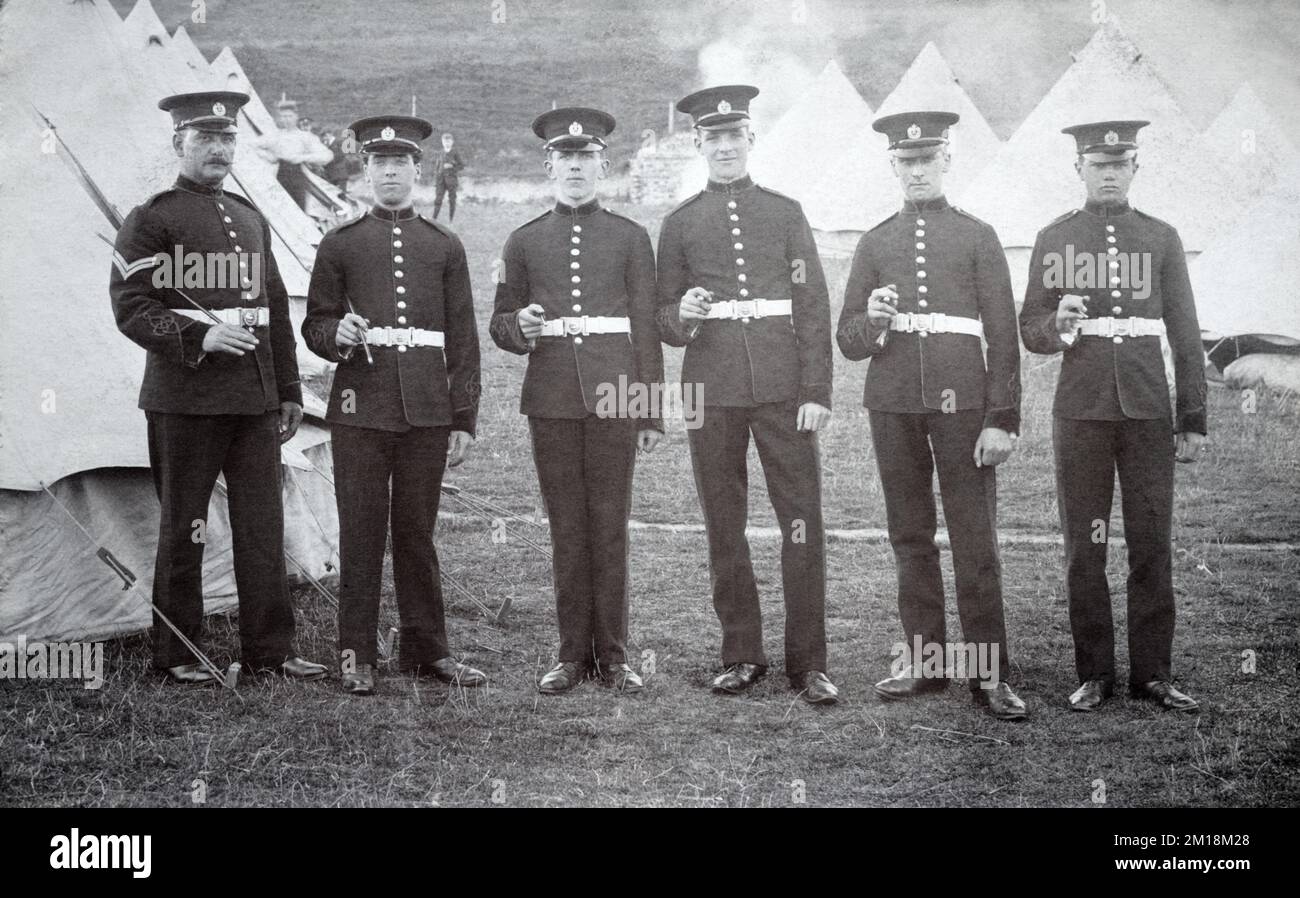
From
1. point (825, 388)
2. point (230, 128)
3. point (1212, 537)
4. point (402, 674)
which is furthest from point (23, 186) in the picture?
point (1212, 537)

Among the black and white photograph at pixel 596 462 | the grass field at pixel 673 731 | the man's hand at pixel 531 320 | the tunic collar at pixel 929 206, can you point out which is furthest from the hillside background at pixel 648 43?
the grass field at pixel 673 731

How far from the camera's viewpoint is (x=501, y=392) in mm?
8758

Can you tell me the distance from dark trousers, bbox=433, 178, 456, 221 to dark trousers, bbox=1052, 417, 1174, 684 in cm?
394

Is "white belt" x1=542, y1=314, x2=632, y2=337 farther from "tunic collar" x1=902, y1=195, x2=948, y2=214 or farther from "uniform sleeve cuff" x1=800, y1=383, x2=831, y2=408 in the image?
"tunic collar" x1=902, y1=195, x2=948, y2=214

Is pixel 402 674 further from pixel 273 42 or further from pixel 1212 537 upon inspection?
pixel 1212 537

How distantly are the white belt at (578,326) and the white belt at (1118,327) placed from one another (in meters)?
1.57

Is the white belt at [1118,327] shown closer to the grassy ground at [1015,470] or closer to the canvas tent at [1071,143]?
the canvas tent at [1071,143]

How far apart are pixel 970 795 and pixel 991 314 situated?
1.53 metres

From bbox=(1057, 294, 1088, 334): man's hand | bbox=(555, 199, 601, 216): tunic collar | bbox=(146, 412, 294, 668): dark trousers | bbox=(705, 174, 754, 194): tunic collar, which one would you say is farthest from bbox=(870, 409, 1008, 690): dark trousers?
bbox=(146, 412, 294, 668): dark trousers

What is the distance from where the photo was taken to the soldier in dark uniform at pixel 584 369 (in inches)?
164

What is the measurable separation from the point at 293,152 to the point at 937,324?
4795 mm
